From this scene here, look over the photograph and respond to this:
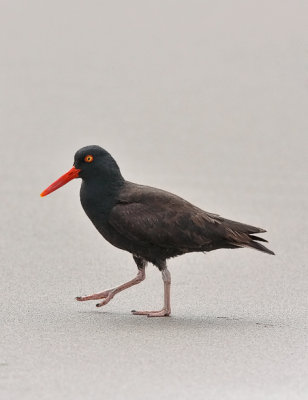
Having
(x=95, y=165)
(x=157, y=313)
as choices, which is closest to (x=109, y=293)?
(x=157, y=313)

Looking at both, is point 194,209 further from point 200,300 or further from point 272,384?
point 272,384

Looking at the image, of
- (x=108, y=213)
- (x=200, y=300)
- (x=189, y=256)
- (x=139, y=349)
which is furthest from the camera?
(x=189, y=256)

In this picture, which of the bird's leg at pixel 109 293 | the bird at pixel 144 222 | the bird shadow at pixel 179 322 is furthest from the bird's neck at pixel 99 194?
the bird shadow at pixel 179 322

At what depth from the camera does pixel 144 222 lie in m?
5.79

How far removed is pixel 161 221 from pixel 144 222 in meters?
0.11

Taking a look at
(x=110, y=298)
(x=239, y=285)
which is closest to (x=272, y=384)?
Answer: (x=110, y=298)

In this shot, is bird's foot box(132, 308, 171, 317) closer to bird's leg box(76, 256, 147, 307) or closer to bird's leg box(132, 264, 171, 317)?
bird's leg box(132, 264, 171, 317)

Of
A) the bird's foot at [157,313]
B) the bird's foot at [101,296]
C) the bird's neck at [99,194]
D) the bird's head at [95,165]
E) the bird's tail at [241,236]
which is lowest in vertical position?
the bird's foot at [157,313]

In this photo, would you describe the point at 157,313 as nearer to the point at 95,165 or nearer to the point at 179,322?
the point at 179,322

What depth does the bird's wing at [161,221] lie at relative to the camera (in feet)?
18.9

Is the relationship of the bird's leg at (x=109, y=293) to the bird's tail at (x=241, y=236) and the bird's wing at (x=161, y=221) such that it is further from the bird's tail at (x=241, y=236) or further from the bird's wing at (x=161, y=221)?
the bird's tail at (x=241, y=236)

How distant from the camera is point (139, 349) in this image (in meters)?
4.99

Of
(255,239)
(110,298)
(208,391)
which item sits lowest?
(208,391)

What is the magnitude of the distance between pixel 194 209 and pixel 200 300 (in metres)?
0.71
